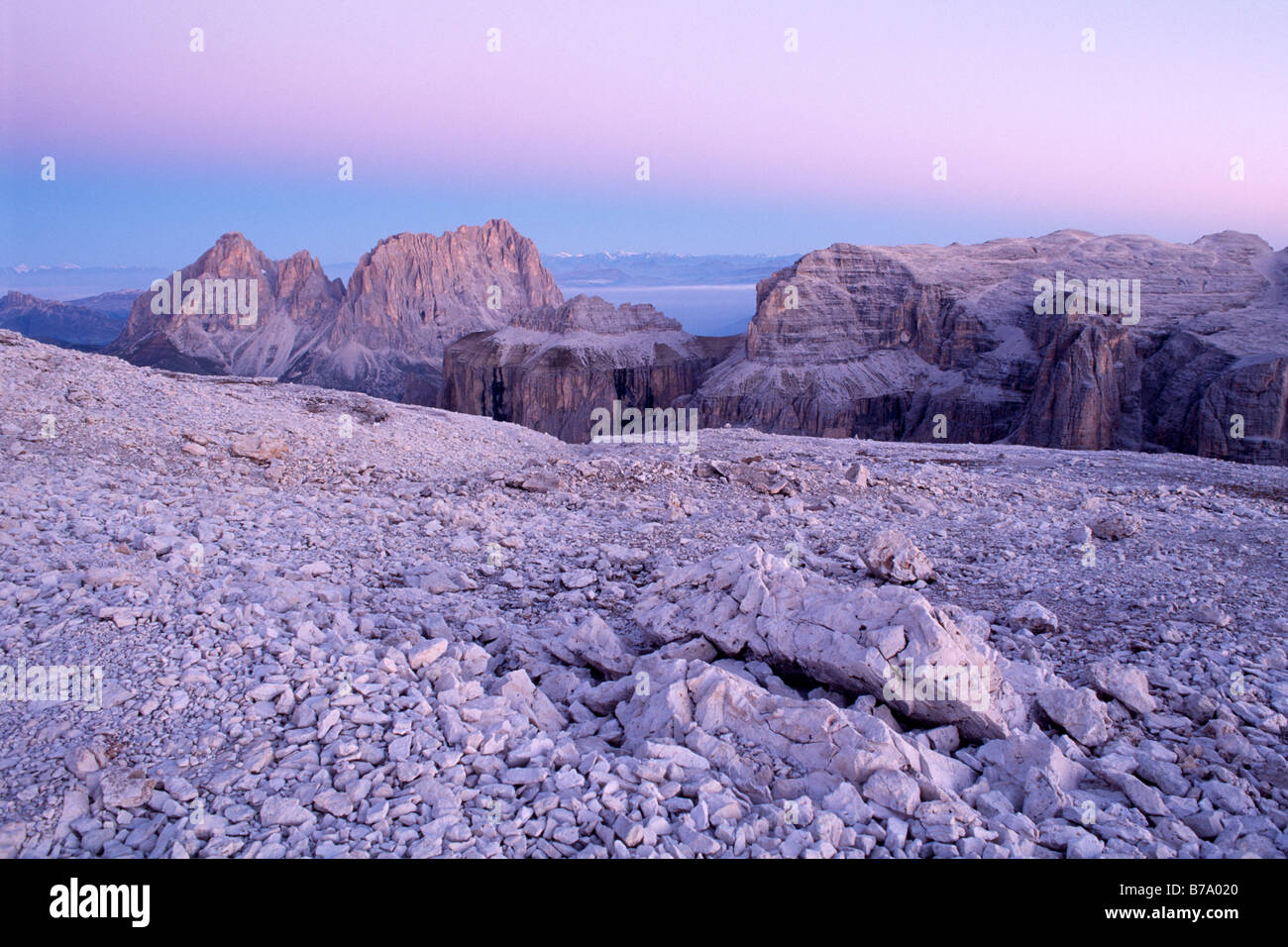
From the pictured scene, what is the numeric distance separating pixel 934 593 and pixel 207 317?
170 meters

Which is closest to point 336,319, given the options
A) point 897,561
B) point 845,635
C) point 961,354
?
point 961,354

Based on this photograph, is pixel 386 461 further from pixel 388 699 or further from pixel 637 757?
pixel 637 757

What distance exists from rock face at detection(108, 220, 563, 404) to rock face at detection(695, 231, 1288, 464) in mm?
71321

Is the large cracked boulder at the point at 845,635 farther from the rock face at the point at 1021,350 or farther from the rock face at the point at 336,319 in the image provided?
the rock face at the point at 336,319

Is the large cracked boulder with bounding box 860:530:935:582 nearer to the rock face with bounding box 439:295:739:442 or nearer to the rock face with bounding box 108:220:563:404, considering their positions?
the rock face with bounding box 439:295:739:442

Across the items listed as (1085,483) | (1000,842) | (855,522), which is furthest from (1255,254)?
(1000,842)

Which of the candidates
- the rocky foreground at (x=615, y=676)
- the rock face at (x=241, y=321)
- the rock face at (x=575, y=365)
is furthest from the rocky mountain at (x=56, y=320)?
the rocky foreground at (x=615, y=676)

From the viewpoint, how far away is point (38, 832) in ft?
12.3

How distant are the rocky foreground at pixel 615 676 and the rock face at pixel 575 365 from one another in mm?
80604

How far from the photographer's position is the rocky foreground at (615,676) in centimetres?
400

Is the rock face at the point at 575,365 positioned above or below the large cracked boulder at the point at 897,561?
above

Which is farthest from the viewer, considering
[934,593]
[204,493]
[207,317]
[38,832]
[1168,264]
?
[207,317]

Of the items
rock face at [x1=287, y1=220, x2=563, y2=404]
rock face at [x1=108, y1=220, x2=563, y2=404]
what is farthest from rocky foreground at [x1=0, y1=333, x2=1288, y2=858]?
rock face at [x1=287, y1=220, x2=563, y2=404]

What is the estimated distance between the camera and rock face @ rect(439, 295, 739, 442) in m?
96.5
